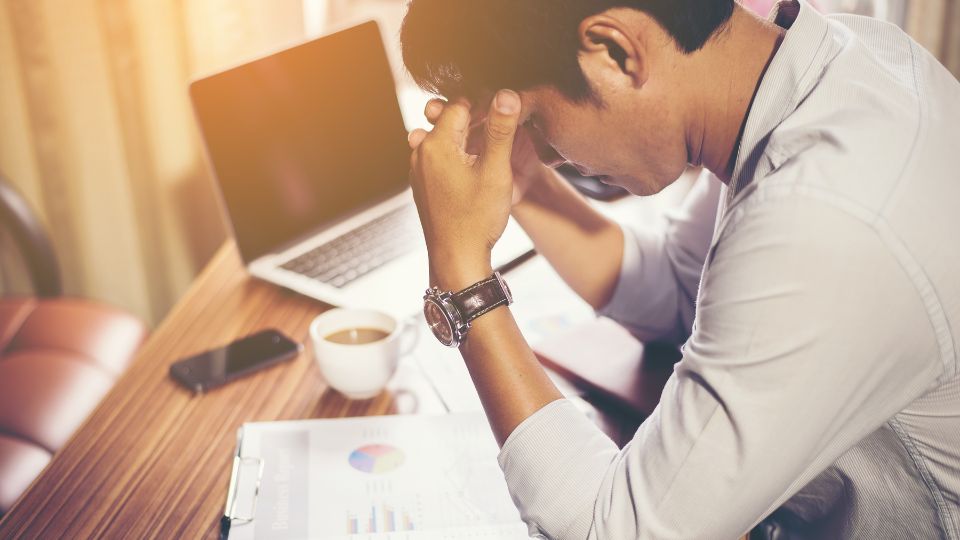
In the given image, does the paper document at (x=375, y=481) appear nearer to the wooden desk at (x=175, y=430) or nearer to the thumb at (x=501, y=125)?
the wooden desk at (x=175, y=430)

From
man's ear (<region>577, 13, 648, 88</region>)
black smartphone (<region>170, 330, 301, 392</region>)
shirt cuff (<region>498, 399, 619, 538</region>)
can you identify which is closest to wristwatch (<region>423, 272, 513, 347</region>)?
shirt cuff (<region>498, 399, 619, 538</region>)

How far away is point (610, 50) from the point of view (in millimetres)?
748

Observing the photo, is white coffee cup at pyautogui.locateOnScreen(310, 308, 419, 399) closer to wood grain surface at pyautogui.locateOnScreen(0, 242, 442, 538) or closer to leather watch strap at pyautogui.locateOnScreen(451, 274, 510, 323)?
wood grain surface at pyautogui.locateOnScreen(0, 242, 442, 538)

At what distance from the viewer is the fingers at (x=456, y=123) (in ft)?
2.82

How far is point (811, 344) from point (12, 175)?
6.14 feet

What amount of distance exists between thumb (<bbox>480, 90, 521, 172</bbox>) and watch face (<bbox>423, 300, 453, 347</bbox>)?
0.15m

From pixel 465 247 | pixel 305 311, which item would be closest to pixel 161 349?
pixel 305 311

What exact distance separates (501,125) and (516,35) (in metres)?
0.09

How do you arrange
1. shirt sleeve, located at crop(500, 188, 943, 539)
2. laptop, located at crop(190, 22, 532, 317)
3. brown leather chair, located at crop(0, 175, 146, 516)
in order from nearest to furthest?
shirt sleeve, located at crop(500, 188, 943, 539)
laptop, located at crop(190, 22, 532, 317)
brown leather chair, located at crop(0, 175, 146, 516)

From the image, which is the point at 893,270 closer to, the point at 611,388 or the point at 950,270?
the point at 950,270

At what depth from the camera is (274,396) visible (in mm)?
983

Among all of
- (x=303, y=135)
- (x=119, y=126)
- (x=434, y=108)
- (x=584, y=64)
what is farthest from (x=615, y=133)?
(x=119, y=126)

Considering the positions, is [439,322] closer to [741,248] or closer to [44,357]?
[741,248]

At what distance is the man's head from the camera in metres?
0.73
